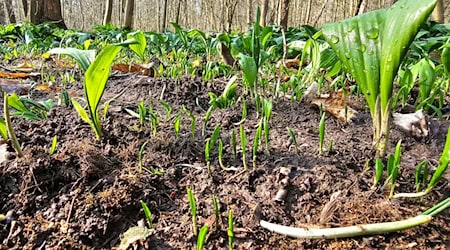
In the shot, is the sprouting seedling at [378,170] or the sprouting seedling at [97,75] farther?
the sprouting seedling at [97,75]

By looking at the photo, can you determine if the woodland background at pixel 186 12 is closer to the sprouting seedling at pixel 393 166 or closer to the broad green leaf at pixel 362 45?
the broad green leaf at pixel 362 45

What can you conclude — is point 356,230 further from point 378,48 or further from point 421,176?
point 378,48

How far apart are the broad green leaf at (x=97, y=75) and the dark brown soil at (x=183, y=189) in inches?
4.8

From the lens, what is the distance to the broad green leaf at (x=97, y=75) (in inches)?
33.9

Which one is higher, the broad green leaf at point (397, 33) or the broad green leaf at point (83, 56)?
the broad green leaf at point (397, 33)

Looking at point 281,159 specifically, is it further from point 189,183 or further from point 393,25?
point 393,25

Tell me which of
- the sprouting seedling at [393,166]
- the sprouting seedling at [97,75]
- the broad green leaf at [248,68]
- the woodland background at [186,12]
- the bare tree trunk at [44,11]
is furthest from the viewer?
the woodland background at [186,12]

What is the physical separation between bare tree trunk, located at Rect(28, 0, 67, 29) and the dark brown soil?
25.0 feet

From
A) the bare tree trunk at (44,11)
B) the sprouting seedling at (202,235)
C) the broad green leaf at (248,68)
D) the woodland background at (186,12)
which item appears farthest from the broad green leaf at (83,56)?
the bare tree trunk at (44,11)

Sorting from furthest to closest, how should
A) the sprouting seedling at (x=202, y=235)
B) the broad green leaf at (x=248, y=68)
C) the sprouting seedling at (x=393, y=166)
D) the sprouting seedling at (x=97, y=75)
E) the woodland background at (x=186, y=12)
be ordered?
the woodland background at (x=186, y=12) → the broad green leaf at (x=248, y=68) → the sprouting seedling at (x=97, y=75) → the sprouting seedling at (x=393, y=166) → the sprouting seedling at (x=202, y=235)

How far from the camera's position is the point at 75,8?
17953 mm

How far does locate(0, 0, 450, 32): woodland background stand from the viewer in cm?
818

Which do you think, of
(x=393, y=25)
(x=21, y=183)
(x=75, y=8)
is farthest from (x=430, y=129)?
(x=75, y=8)

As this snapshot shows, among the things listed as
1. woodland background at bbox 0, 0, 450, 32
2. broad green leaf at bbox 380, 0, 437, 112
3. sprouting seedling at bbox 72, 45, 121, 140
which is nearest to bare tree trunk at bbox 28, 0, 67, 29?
woodland background at bbox 0, 0, 450, 32
